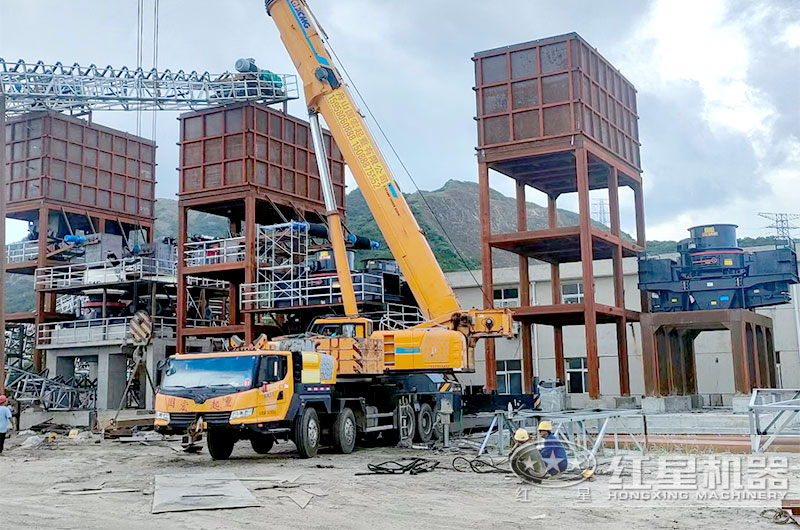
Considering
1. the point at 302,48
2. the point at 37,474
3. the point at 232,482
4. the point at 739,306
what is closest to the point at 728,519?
the point at 232,482

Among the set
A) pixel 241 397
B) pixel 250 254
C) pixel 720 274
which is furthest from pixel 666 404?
pixel 241 397

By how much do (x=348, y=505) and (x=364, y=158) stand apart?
14079mm

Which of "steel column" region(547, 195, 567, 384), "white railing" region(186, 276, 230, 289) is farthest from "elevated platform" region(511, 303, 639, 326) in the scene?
"white railing" region(186, 276, 230, 289)

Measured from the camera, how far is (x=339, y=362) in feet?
71.8

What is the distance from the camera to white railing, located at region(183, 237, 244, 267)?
1560 inches

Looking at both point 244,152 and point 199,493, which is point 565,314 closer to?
point 244,152

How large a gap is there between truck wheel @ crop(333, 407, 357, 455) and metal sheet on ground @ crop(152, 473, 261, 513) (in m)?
5.19

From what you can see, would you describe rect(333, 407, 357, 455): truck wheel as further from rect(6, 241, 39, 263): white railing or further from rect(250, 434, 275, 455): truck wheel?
rect(6, 241, 39, 263): white railing

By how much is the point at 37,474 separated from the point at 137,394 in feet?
84.3

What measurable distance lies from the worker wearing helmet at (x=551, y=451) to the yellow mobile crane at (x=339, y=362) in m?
6.83

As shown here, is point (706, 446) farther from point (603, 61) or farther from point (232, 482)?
point (603, 61)

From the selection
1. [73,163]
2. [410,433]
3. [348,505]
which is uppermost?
[73,163]

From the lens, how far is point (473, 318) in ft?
77.2

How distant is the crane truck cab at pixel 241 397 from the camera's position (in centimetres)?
1834
